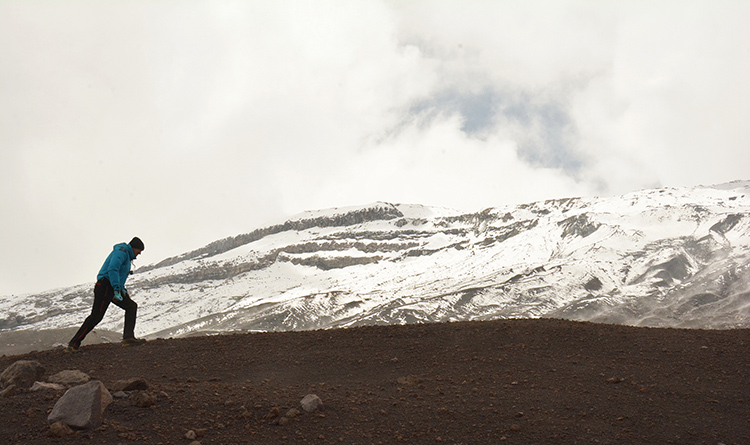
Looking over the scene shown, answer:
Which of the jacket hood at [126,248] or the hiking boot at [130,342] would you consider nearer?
the hiking boot at [130,342]

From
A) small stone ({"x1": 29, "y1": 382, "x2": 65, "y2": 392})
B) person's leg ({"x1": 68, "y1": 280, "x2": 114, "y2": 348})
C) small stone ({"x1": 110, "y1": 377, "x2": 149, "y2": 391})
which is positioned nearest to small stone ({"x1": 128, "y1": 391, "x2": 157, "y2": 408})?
small stone ({"x1": 110, "y1": 377, "x2": 149, "y2": 391})

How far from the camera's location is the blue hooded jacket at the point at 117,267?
12.2 metres

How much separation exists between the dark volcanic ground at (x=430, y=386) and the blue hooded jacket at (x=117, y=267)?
1.53m

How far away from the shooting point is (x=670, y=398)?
884cm

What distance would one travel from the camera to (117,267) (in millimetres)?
12289

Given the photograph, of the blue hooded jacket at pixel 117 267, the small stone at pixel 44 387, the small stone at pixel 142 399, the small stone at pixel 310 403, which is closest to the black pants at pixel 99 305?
the blue hooded jacket at pixel 117 267

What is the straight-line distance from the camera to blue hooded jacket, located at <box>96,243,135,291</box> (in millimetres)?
12164

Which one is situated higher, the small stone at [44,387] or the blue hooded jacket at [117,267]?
the blue hooded jacket at [117,267]

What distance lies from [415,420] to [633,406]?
3.58m

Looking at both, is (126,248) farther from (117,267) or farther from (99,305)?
(99,305)

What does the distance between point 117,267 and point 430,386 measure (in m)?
7.71

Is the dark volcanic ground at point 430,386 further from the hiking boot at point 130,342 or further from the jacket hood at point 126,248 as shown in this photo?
the jacket hood at point 126,248

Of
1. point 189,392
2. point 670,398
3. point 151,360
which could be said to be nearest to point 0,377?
point 151,360

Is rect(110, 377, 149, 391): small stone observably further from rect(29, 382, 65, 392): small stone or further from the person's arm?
the person's arm
